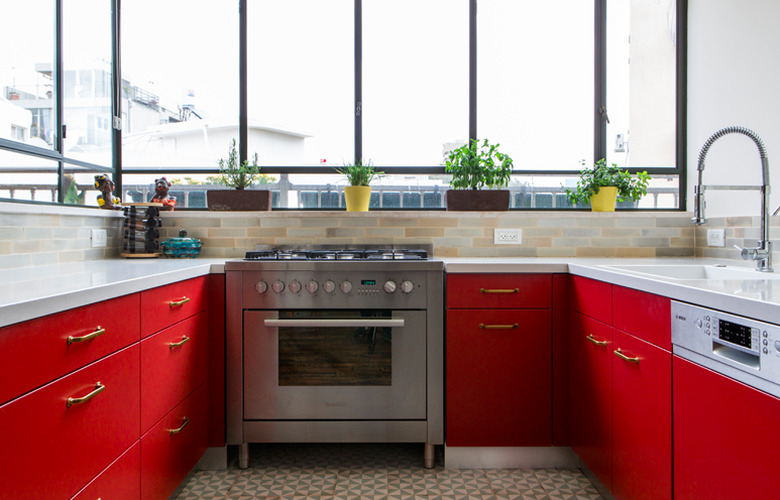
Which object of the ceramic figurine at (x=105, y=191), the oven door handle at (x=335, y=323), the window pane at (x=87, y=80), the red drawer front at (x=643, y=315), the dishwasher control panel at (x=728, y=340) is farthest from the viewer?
the ceramic figurine at (x=105, y=191)

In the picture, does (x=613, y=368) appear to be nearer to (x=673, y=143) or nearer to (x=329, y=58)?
(x=673, y=143)

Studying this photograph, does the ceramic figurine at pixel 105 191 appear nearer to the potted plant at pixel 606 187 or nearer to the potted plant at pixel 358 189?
the potted plant at pixel 358 189

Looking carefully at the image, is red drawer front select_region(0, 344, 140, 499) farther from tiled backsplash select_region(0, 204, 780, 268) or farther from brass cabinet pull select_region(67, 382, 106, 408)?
tiled backsplash select_region(0, 204, 780, 268)

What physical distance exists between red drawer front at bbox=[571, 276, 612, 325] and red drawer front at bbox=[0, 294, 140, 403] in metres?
1.52

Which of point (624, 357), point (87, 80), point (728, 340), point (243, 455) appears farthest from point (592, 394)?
point (87, 80)

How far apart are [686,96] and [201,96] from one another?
110 inches

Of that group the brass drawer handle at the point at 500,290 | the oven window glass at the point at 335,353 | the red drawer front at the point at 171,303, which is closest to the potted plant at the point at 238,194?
the red drawer front at the point at 171,303

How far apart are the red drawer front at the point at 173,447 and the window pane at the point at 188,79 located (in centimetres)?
147

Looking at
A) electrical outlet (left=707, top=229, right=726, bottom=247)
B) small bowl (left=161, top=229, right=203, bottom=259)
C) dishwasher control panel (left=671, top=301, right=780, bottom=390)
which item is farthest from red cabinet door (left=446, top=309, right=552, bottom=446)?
small bowl (left=161, top=229, right=203, bottom=259)

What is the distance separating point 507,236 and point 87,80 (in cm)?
229

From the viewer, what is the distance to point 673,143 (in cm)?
262

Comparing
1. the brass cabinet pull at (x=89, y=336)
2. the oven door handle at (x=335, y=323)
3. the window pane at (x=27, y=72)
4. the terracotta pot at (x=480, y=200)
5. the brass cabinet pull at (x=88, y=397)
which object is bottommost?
the brass cabinet pull at (x=88, y=397)

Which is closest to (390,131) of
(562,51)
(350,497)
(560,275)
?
(562,51)

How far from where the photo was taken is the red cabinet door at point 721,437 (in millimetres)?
882
